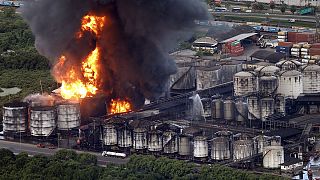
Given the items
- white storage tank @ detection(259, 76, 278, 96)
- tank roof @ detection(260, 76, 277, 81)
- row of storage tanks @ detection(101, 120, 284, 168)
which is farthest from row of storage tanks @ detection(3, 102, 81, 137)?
tank roof @ detection(260, 76, 277, 81)

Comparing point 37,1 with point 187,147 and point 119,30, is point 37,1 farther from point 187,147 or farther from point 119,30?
point 187,147

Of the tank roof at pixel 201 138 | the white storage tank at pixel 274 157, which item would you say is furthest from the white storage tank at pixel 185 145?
the white storage tank at pixel 274 157

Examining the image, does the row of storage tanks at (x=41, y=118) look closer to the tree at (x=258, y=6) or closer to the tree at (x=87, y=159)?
the tree at (x=87, y=159)

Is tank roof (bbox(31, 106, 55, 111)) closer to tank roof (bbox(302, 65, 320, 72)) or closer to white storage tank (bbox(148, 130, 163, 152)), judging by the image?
white storage tank (bbox(148, 130, 163, 152))

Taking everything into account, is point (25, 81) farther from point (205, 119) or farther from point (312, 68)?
point (312, 68)

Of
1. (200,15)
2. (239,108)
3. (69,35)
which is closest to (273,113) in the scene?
(239,108)

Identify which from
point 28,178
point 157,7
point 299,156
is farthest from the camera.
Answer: point 157,7
